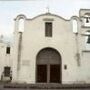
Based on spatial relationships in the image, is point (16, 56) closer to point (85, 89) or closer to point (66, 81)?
point (66, 81)

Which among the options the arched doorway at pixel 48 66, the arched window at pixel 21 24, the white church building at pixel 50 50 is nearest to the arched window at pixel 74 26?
the white church building at pixel 50 50

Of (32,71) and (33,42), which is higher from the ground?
(33,42)

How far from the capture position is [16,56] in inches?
1198

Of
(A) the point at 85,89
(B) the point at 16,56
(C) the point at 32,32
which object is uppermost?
(C) the point at 32,32

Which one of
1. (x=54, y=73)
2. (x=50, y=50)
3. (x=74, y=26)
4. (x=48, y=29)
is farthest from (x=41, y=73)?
(x=74, y=26)

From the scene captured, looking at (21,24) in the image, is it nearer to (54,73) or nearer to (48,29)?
(48,29)

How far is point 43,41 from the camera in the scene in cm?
3084

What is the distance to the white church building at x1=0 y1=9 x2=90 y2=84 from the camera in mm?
30062

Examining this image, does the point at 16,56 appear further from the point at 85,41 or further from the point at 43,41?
the point at 85,41

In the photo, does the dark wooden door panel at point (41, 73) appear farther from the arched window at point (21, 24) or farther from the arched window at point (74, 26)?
the arched window at point (74, 26)

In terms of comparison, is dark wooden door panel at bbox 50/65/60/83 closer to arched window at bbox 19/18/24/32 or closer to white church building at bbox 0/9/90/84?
white church building at bbox 0/9/90/84

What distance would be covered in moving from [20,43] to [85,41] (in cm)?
779

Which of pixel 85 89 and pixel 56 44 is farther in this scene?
pixel 56 44

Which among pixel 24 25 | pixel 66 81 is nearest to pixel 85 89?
pixel 66 81
